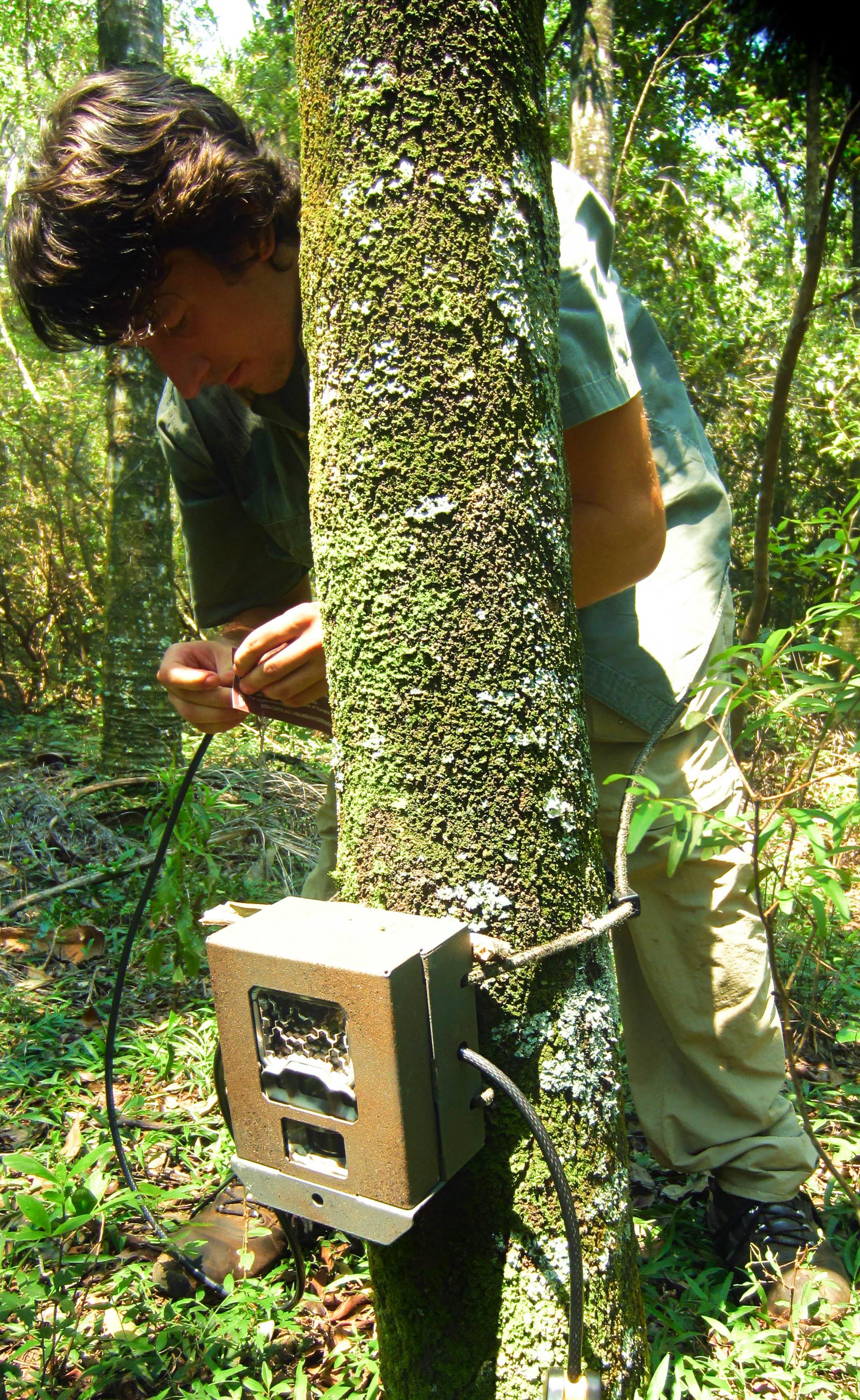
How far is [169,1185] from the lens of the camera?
6.66 ft

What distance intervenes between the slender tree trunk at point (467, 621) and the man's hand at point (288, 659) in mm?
A: 283

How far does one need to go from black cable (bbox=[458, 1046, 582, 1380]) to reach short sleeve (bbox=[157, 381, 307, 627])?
5.24ft

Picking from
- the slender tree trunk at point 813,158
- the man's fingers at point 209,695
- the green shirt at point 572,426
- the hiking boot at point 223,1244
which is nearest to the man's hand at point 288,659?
the man's fingers at point 209,695

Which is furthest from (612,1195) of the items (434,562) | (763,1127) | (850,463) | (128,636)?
(850,463)

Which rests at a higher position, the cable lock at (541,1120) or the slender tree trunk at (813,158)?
the slender tree trunk at (813,158)

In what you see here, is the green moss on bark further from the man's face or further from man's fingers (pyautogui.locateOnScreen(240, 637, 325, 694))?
man's fingers (pyautogui.locateOnScreen(240, 637, 325, 694))

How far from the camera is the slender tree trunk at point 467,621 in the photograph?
976 millimetres

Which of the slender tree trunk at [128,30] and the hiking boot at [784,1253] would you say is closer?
the hiking boot at [784,1253]

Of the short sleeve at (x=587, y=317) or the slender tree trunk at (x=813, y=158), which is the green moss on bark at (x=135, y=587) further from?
the short sleeve at (x=587, y=317)

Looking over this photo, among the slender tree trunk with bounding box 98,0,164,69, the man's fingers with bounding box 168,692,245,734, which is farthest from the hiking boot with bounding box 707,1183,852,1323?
the slender tree trunk with bounding box 98,0,164,69

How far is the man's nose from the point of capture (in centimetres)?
178

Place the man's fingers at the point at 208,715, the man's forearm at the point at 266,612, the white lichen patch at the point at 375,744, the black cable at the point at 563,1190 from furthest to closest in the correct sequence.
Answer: the man's forearm at the point at 266,612, the man's fingers at the point at 208,715, the white lichen patch at the point at 375,744, the black cable at the point at 563,1190

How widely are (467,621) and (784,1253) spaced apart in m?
1.42

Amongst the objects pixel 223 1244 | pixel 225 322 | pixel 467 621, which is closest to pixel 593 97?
pixel 225 322
